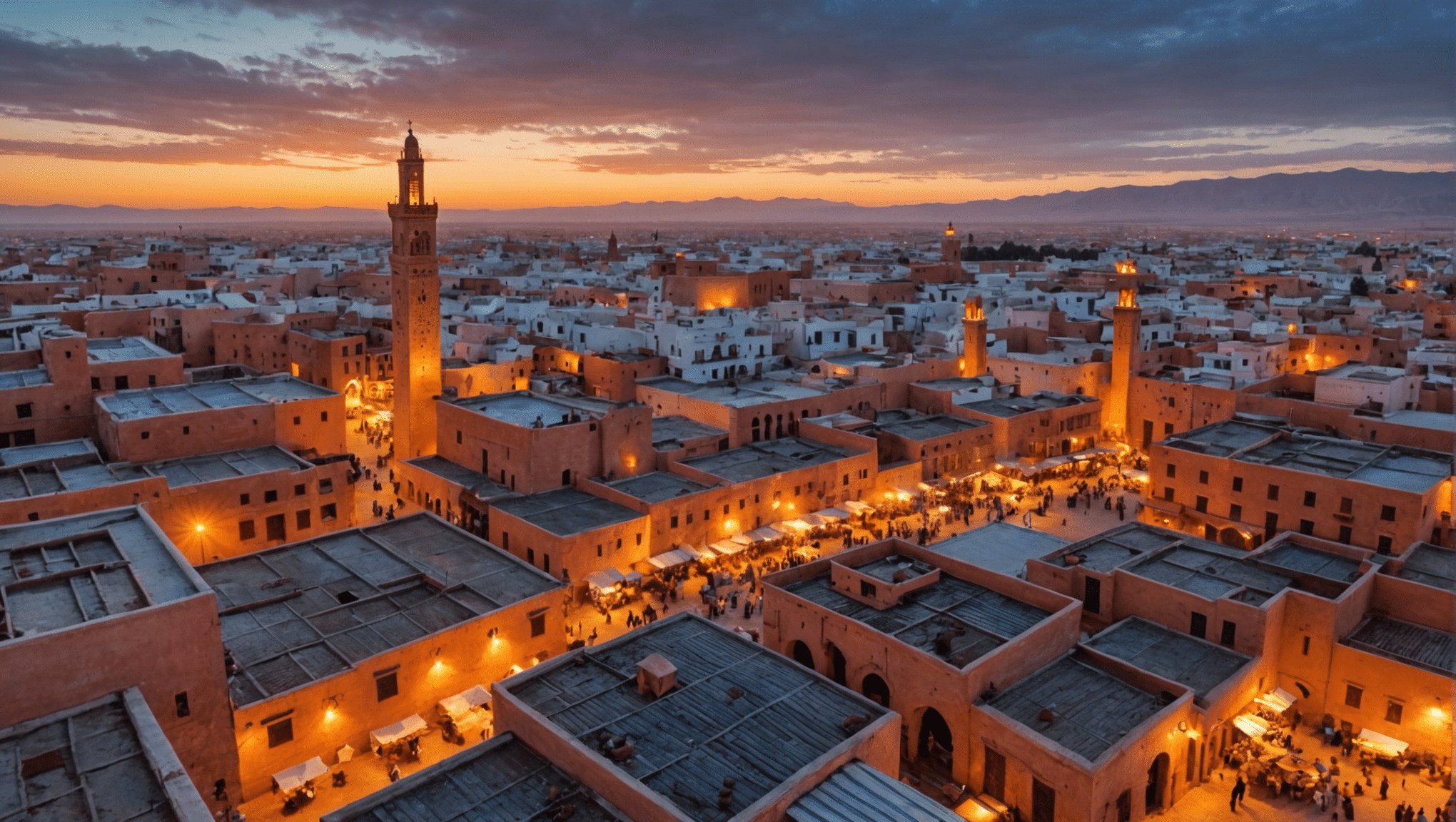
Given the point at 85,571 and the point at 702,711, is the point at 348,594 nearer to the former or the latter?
the point at 85,571

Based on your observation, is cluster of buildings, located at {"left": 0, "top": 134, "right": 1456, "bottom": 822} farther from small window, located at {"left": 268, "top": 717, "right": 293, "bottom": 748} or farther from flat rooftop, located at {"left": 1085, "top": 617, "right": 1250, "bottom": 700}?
small window, located at {"left": 268, "top": 717, "right": 293, "bottom": 748}

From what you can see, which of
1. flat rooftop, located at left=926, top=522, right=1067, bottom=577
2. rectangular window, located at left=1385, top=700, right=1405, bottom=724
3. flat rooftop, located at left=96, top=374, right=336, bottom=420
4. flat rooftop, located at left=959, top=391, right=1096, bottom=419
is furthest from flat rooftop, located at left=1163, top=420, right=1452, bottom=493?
flat rooftop, located at left=96, top=374, right=336, bottom=420

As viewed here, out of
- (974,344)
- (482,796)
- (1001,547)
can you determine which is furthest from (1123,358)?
(482,796)

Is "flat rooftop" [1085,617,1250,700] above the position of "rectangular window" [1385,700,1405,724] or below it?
above

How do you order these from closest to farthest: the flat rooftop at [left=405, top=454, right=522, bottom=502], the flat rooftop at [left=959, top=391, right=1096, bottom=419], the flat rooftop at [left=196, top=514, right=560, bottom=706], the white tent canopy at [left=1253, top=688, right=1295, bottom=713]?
the flat rooftop at [left=196, top=514, right=560, bottom=706], the white tent canopy at [left=1253, top=688, right=1295, bottom=713], the flat rooftop at [left=405, top=454, right=522, bottom=502], the flat rooftop at [left=959, top=391, right=1096, bottom=419]

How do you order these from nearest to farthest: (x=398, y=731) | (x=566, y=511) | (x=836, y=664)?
(x=398, y=731), (x=836, y=664), (x=566, y=511)

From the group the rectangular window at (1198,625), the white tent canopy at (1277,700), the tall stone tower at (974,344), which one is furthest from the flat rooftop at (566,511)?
the tall stone tower at (974,344)
